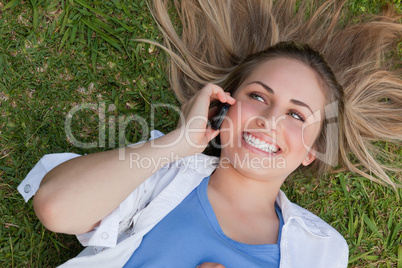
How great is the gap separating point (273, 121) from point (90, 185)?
1153 millimetres

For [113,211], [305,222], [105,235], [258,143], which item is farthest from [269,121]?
[105,235]

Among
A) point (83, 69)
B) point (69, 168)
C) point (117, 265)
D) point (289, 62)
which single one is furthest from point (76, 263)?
point (289, 62)

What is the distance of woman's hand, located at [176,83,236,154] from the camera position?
2.64 meters

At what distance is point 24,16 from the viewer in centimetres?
327

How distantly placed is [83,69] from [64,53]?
0.19m

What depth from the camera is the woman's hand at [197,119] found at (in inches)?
104

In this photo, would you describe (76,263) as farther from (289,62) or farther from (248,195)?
(289,62)

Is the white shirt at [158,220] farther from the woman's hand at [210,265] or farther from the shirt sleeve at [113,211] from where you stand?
the woman's hand at [210,265]

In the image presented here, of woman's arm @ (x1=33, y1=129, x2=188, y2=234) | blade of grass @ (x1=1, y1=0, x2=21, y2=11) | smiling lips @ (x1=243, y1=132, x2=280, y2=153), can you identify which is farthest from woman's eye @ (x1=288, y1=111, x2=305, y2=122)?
blade of grass @ (x1=1, y1=0, x2=21, y2=11)

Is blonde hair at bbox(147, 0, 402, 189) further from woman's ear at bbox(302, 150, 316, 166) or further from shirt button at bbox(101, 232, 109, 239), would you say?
shirt button at bbox(101, 232, 109, 239)

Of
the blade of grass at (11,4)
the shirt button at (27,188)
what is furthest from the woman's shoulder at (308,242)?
the blade of grass at (11,4)

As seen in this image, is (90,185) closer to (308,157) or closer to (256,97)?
(256,97)

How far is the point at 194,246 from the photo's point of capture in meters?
2.63

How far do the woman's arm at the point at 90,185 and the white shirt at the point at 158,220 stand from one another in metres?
0.15
